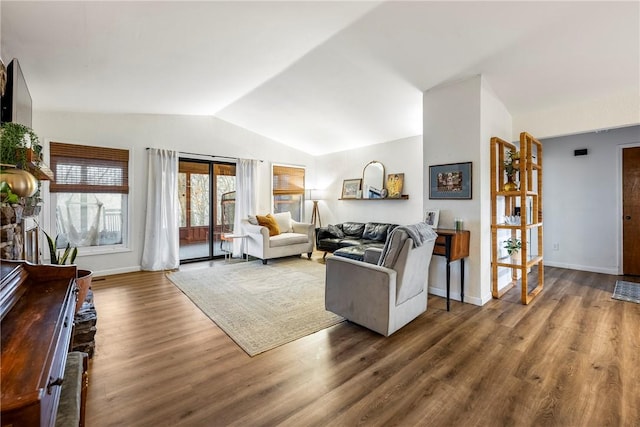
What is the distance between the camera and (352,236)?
18.8 feet

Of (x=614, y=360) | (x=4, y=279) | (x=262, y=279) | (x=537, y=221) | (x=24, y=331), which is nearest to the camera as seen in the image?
(x=24, y=331)

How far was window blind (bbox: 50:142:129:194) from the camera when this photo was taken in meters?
4.08

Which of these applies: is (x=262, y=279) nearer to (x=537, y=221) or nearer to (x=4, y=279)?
(x=4, y=279)

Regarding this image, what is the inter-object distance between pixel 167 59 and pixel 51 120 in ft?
8.22

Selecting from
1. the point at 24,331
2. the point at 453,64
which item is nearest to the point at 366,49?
the point at 453,64

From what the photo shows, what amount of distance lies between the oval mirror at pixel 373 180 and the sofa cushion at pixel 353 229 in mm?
603

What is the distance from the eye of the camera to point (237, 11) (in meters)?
2.24

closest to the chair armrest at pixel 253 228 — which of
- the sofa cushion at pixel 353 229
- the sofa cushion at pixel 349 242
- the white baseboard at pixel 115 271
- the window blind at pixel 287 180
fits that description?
the window blind at pixel 287 180

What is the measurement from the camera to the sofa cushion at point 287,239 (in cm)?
515

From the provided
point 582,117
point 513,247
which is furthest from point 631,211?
point 513,247

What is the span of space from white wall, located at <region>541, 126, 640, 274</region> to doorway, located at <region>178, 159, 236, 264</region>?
582cm

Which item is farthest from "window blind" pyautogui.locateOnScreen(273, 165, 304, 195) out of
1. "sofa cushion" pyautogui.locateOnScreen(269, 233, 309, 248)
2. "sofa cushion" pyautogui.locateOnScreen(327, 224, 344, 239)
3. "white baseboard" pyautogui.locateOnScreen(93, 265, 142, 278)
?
"white baseboard" pyautogui.locateOnScreen(93, 265, 142, 278)

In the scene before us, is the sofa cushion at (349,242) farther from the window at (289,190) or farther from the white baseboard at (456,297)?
the window at (289,190)

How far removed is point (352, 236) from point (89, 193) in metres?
4.41
